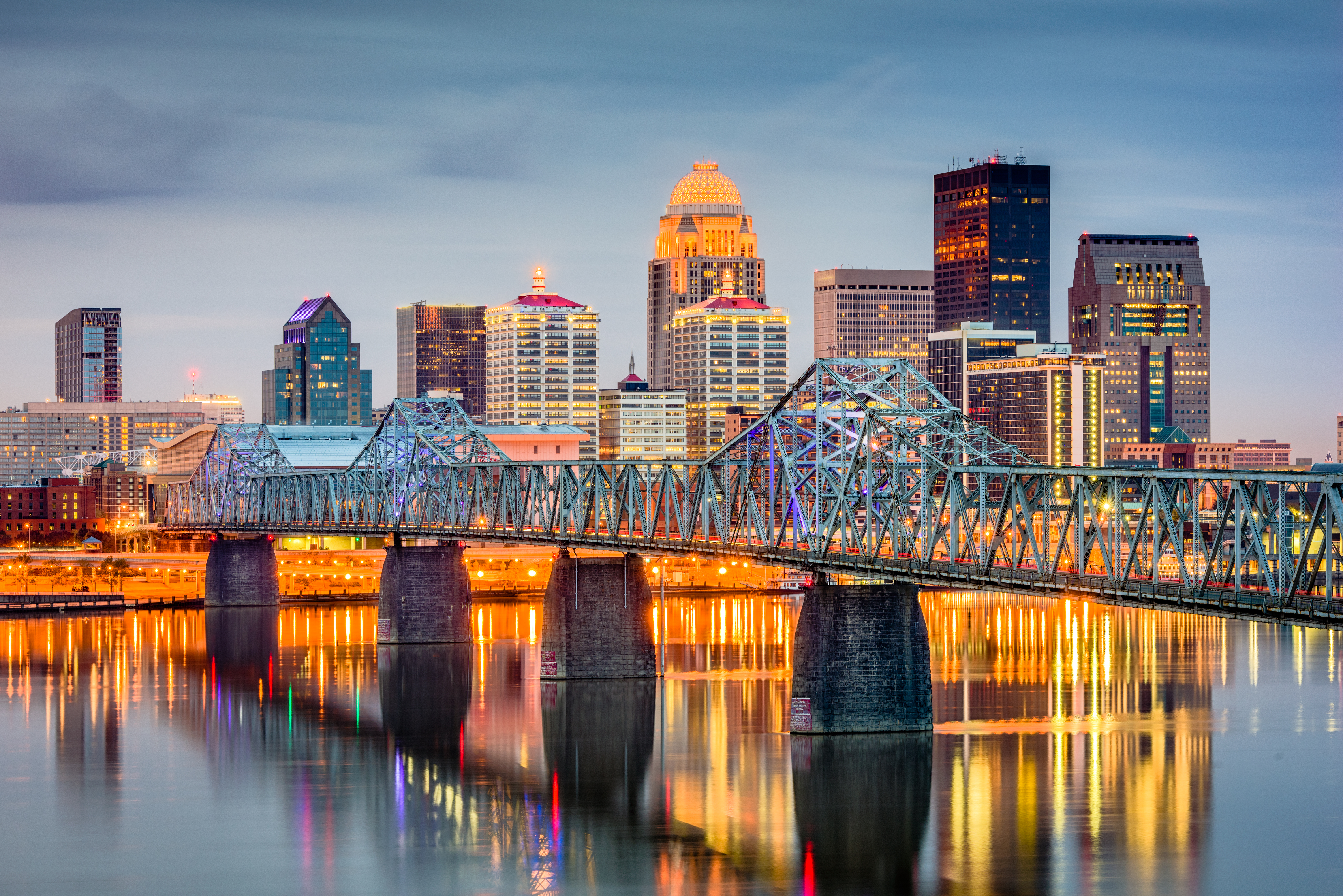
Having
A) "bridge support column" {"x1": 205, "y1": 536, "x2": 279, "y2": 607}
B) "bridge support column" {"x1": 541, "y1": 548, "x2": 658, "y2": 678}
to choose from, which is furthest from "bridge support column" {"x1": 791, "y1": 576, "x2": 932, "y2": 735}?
"bridge support column" {"x1": 205, "y1": 536, "x2": 279, "y2": 607}

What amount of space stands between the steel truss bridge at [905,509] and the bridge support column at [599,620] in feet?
5.67

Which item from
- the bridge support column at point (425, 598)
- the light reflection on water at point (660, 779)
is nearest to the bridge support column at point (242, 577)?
the bridge support column at point (425, 598)

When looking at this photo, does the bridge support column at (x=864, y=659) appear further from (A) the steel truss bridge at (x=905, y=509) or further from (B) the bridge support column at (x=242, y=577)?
(B) the bridge support column at (x=242, y=577)

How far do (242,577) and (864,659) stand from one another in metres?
106

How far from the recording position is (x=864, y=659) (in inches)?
3403

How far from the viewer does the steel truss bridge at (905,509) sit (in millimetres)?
65625

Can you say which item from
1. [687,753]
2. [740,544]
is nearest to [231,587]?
[740,544]

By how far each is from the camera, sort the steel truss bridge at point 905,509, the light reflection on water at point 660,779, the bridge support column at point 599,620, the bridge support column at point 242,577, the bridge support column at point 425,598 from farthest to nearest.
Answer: the bridge support column at point 242,577 < the bridge support column at point 425,598 < the bridge support column at point 599,620 < the light reflection on water at point 660,779 < the steel truss bridge at point 905,509

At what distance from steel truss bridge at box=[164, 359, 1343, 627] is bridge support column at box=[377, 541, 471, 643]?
7.21ft

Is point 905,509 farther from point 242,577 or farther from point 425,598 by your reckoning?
point 242,577

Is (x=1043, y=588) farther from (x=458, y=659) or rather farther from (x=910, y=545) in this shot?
(x=458, y=659)

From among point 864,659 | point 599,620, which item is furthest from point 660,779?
point 599,620

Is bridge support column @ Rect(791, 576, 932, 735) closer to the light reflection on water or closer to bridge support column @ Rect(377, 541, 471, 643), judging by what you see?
the light reflection on water

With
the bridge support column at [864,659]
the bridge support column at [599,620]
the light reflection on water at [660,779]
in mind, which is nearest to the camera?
the light reflection on water at [660,779]
